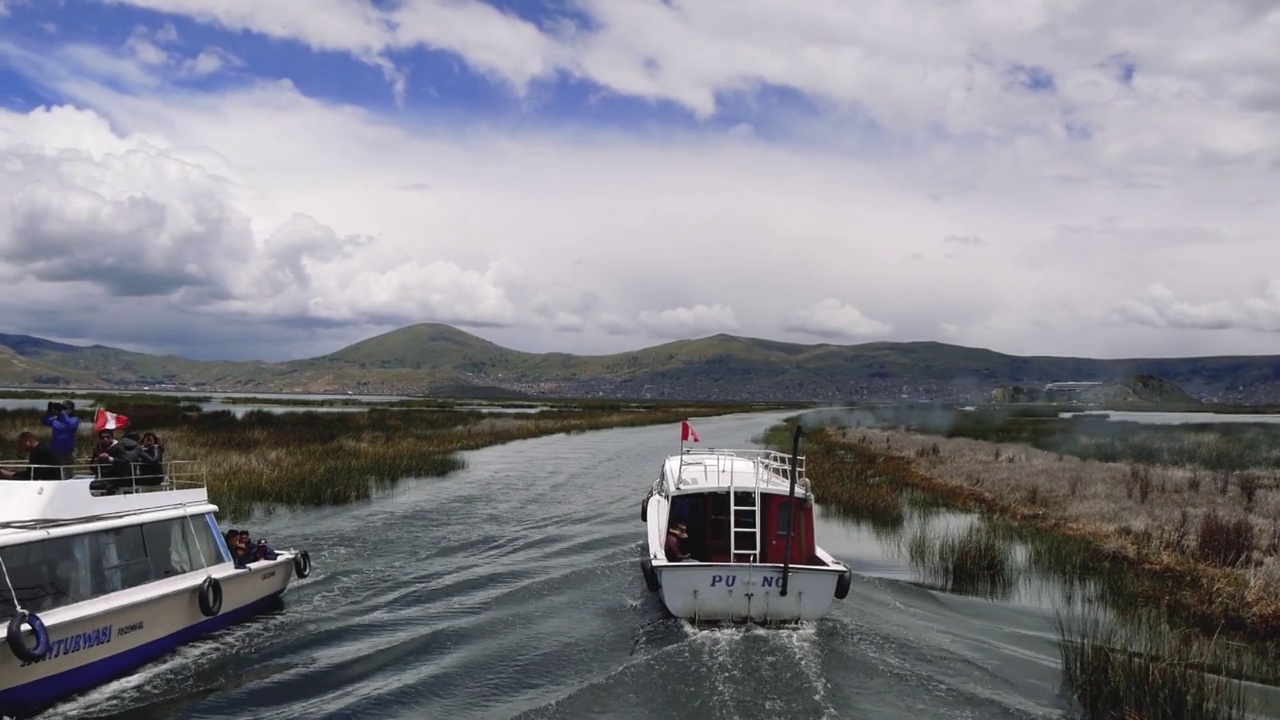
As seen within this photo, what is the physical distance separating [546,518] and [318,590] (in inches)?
446

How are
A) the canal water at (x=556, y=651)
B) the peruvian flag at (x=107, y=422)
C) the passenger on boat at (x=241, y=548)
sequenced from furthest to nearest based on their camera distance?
the passenger on boat at (x=241, y=548), the peruvian flag at (x=107, y=422), the canal water at (x=556, y=651)

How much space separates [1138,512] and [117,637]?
28.7 m

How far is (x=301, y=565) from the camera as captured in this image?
20.4 metres

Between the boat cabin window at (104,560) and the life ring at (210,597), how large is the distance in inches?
28.8

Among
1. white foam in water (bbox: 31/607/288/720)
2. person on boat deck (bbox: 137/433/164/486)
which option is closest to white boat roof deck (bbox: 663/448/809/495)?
white foam in water (bbox: 31/607/288/720)

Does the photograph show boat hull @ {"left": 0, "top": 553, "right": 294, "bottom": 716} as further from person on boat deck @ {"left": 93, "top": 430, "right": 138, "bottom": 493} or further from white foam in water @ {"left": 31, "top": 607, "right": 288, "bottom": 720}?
person on boat deck @ {"left": 93, "top": 430, "right": 138, "bottom": 493}

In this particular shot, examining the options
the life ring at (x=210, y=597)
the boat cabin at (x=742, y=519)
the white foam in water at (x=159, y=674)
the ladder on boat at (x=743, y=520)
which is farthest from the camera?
the boat cabin at (x=742, y=519)

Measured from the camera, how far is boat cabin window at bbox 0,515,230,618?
532 inches

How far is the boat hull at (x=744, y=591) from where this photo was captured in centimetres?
1702

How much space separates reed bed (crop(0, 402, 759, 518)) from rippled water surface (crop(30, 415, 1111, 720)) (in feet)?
18.8

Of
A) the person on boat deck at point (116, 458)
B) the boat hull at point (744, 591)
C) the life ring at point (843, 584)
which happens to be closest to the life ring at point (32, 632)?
the person on boat deck at point (116, 458)

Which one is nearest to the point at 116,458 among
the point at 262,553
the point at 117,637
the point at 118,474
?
the point at 118,474

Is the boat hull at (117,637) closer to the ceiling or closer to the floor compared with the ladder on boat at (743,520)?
closer to the floor

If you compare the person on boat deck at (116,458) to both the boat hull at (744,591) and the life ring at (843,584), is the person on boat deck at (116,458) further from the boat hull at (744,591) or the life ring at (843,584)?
the life ring at (843,584)
